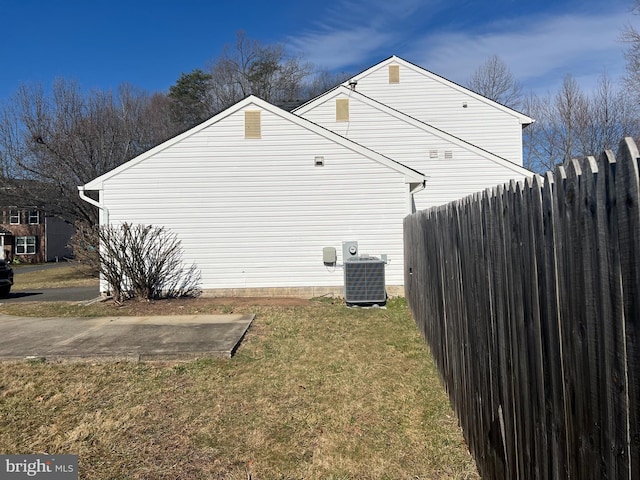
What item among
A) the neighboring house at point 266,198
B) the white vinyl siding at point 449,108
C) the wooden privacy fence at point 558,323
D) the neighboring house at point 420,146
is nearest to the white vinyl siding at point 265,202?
the neighboring house at point 266,198

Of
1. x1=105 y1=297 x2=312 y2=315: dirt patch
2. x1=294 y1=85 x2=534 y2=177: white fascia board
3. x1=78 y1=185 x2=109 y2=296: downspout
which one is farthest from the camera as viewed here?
x1=294 y1=85 x2=534 y2=177: white fascia board

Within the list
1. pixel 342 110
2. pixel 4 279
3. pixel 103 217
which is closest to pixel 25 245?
pixel 4 279

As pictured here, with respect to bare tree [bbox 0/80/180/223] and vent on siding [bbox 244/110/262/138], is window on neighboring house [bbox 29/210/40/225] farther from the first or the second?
vent on siding [bbox 244/110/262/138]

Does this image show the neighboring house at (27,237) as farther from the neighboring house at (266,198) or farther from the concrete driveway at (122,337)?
the concrete driveway at (122,337)

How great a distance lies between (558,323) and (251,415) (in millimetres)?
2860

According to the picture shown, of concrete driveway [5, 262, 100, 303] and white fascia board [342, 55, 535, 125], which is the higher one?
white fascia board [342, 55, 535, 125]

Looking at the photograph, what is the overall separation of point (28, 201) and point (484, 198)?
23.1m

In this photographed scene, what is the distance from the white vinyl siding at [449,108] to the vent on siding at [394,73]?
0.37ft

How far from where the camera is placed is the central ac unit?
8.62 meters

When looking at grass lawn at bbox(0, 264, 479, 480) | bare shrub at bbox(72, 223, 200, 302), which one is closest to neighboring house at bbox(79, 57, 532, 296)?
bare shrub at bbox(72, 223, 200, 302)

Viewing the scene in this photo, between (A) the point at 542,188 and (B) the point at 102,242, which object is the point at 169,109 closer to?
(B) the point at 102,242

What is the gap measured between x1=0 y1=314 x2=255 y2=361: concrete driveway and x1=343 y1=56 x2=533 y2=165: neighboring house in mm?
11661

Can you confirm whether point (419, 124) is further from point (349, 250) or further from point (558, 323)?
point (558, 323)

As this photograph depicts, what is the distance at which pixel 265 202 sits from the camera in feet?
33.3
